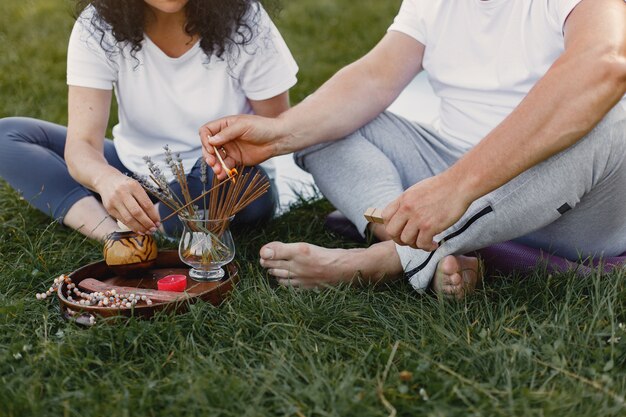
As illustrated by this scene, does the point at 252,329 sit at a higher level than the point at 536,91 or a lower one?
lower

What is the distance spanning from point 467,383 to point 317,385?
294 mm

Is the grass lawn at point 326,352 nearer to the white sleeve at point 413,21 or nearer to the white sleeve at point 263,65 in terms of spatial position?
the white sleeve at point 263,65


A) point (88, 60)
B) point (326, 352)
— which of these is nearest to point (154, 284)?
point (326, 352)

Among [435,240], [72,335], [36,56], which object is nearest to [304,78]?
[36,56]

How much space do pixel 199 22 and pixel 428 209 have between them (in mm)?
955

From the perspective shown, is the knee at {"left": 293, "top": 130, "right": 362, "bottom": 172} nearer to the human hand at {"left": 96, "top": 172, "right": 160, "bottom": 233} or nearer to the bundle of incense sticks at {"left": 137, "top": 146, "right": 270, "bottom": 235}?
Answer: the bundle of incense sticks at {"left": 137, "top": 146, "right": 270, "bottom": 235}

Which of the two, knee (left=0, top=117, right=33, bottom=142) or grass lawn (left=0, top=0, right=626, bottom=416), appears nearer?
grass lawn (left=0, top=0, right=626, bottom=416)

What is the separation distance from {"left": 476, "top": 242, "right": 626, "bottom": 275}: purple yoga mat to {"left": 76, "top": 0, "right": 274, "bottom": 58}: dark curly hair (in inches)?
36.7

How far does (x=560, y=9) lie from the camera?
201cm

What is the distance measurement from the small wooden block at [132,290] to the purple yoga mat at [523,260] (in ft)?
2.55

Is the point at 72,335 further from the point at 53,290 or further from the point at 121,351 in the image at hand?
the point at 53,290

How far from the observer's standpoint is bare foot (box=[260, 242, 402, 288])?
207cm

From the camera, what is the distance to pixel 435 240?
198 centimetres

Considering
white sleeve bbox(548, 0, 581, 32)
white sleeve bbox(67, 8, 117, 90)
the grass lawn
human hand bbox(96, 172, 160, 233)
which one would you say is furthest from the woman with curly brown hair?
white sleeve bbox(548, 0, 581, 32)
